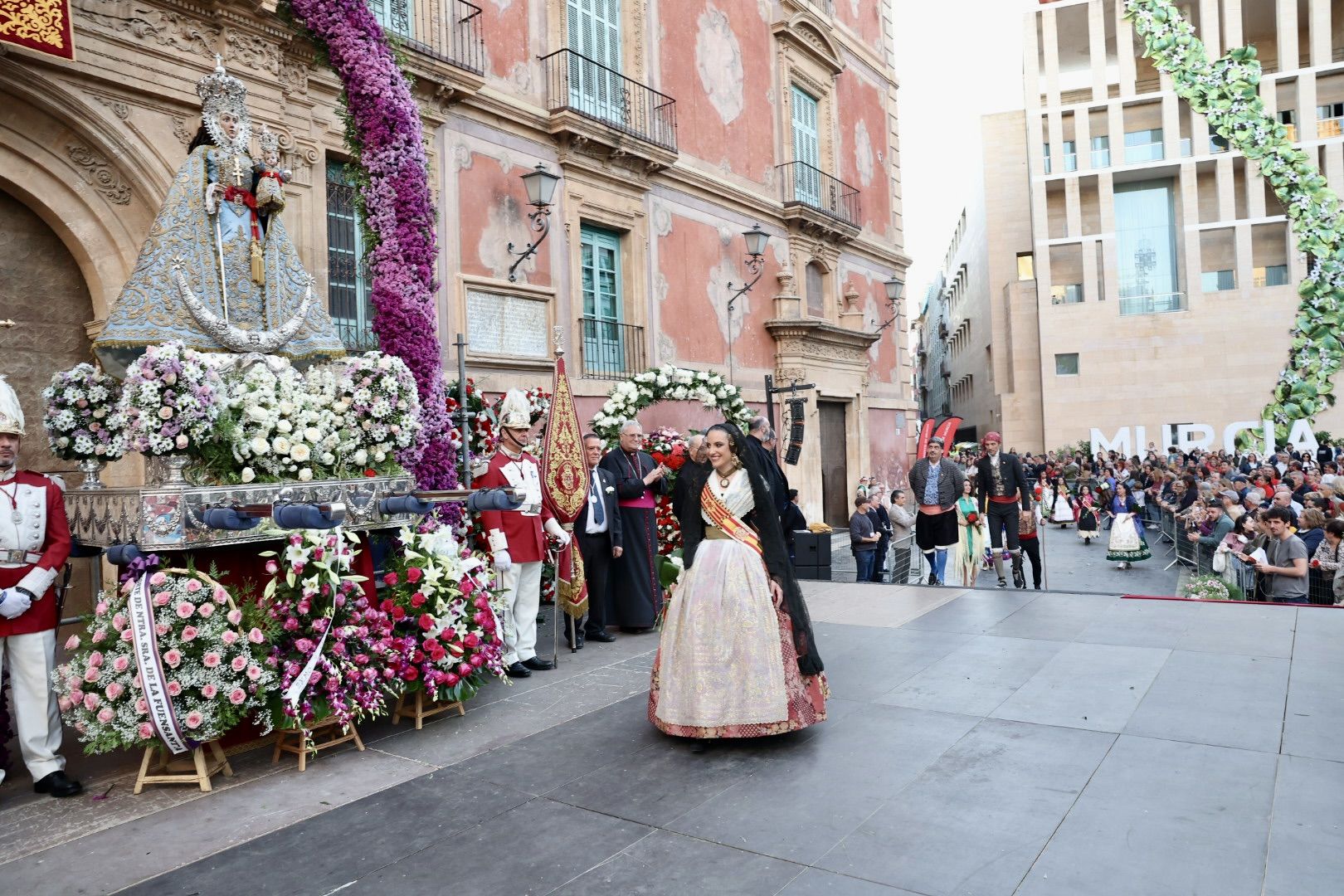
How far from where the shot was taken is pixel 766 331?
17625 millimetres

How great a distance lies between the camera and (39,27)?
6996mm

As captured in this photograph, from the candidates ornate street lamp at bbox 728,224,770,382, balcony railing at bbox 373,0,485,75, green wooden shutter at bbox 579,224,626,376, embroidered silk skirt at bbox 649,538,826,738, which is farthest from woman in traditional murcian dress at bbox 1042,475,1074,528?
embroidered silk skirt at bbox 649,538,826,738

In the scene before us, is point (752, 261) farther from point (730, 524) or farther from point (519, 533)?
point (730, 524)

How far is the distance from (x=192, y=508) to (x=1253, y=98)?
28.0m

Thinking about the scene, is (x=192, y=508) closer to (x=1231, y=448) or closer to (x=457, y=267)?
(x=457, y=267)

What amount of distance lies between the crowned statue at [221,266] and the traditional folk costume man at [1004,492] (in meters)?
7.82

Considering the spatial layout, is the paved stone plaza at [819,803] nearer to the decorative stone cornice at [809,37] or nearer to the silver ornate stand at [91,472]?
the silver ornate stand at [91,472]

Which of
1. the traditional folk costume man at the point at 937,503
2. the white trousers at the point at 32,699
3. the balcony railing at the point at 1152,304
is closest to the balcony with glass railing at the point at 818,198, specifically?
the traditional folk costume man at the point at 937,503

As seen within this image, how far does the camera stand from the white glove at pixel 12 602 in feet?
14.6

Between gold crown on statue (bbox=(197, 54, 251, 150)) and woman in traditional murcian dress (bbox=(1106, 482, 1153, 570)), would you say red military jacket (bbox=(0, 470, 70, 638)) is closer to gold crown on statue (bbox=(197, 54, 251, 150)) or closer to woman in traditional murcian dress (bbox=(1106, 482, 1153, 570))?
gold crown on statue (bbox=(197, 54, 251, 150))

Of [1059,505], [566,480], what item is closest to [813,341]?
[1059,505]

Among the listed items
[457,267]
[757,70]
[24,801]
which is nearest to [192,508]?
[24,801]

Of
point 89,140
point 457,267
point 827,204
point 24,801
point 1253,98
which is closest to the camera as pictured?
point 24,801

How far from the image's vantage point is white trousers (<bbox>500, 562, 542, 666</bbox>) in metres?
6.83
